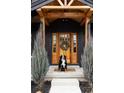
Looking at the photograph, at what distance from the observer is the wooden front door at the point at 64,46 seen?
44.9 feet

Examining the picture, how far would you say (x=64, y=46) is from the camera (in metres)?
13.8

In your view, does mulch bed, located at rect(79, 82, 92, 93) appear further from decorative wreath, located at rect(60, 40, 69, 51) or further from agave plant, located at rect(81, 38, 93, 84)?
decorative wreath, located at rect(60, 40, 69, 51)

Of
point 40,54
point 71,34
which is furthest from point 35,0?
point 71,34

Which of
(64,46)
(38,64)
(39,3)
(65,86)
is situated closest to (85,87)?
(65,86)

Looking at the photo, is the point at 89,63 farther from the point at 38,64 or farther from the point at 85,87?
the point at 38,64

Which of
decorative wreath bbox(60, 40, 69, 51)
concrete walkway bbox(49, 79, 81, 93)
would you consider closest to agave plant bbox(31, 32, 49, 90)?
concrete walkway bbox(49, 79, 81, 93)

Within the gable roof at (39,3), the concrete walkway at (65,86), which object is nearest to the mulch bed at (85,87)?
the concrete walkway at (65,86)

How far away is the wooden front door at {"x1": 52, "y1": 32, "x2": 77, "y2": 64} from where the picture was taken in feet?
44.9
